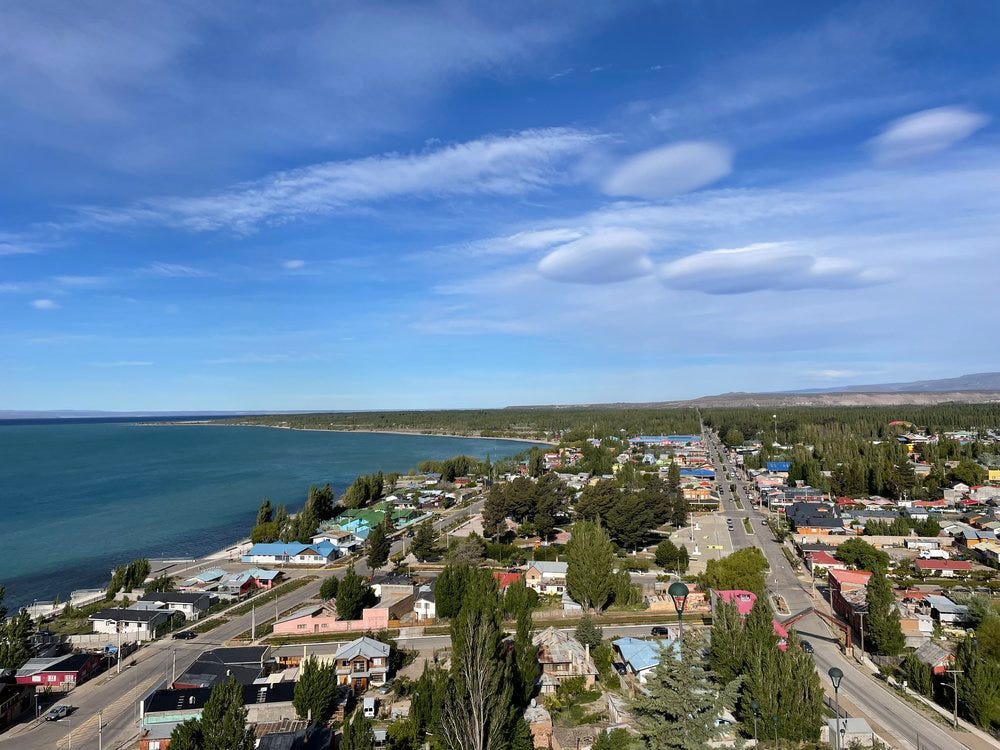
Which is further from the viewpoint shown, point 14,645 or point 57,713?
point 14,645

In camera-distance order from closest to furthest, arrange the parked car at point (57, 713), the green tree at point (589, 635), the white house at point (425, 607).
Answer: the parked car at point (57, 713) → the green tree at point (589, 635) → the white house at point (425, 607)

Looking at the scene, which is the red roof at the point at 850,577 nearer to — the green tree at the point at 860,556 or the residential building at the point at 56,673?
the green tree at the point at 860,556

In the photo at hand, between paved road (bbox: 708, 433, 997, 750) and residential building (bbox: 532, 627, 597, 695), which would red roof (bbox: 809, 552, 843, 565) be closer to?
paved road (bbox: 708, 433, 997, 750)

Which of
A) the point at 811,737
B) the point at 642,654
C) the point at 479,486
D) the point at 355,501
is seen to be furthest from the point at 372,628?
the point at 479,486

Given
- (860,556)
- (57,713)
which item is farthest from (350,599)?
(860,556)

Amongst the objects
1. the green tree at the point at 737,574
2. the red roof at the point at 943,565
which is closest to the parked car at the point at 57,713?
the green tree at the point at 737,574

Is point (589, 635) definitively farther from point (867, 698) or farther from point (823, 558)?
point (823, 558)

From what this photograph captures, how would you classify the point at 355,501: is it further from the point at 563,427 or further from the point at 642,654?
the point at 563,427
